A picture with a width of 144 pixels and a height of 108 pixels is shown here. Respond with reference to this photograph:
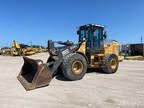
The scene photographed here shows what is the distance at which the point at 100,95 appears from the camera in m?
6.71

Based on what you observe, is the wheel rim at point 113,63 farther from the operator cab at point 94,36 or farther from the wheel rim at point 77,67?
the wheel rim at point 77,67

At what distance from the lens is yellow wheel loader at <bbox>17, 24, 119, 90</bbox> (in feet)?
25.9

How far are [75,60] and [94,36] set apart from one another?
2613mm

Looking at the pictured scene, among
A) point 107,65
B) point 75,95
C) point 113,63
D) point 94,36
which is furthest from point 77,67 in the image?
point 75,95

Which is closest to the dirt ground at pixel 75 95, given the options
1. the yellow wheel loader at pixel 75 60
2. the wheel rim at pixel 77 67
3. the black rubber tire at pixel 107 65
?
the yellow wheel loader at pixel 75 60

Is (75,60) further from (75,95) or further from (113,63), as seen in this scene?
(113,63)

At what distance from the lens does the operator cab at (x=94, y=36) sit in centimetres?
1132

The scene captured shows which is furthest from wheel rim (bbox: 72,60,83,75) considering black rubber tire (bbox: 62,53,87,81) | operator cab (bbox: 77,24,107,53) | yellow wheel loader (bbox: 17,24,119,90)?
operator cab (bbox: 77,24,107,53)

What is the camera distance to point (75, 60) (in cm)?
934

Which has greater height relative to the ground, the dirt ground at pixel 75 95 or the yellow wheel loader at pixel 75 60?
the yellow wheel loader at pixel 75 60

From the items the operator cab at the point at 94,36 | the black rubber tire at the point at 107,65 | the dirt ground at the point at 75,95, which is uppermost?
the operator cab at the point at 94,36

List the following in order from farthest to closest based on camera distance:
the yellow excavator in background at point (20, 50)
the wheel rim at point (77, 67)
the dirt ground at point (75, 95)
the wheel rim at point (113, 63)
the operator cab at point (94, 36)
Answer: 1. the yellow excavator in background at point (20, 50)
2. the wheel rim at point (113, 63)
3. the operator cab at point (94, 36)
4. the wheel rim at point (77, 67)
5. the dirt ground at point (75, 95)

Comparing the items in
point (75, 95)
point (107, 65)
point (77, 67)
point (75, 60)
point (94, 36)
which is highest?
point (94, 36)

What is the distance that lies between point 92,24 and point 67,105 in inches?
251
